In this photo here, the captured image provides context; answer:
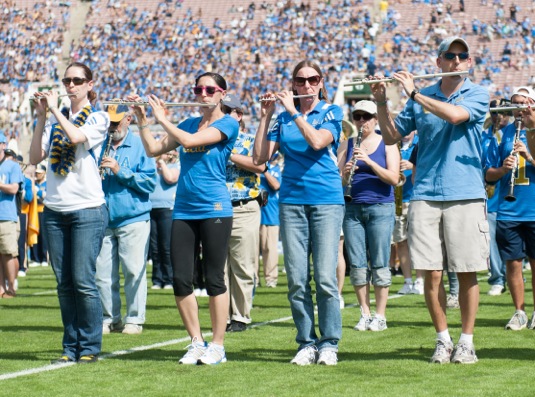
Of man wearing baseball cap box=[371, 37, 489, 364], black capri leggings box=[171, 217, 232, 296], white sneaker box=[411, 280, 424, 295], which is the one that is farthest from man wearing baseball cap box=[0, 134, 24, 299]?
man wearing baseball cap box=[371, 37, 489, 364]

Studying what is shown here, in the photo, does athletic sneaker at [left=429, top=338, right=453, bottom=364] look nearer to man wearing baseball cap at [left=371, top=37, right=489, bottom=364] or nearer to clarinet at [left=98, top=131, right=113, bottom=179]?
man wearing baseball cap at [left=371, top=37, right=489, bottom=364]

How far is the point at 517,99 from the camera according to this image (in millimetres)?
8562

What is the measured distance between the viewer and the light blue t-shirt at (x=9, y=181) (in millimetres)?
13617

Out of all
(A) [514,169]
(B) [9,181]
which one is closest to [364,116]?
(A) [514,169]

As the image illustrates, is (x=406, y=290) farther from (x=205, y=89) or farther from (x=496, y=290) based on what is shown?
(x=205, y=89)

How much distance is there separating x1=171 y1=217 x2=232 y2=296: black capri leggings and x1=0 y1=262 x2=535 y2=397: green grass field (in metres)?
0.57

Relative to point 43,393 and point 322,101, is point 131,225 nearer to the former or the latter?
point 322,101

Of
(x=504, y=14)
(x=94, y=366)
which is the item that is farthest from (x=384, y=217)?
(x=504, y=14)

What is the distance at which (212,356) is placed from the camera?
7.55 m

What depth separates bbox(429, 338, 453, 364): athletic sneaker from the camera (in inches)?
289

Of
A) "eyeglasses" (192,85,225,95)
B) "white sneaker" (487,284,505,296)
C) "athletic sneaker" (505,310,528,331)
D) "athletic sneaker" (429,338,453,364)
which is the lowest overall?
"white sneaker" (487,284,505,296)

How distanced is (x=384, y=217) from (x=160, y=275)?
22.3ft

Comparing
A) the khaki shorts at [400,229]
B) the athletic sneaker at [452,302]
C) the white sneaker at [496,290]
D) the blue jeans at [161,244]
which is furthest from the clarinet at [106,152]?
the khaki shorts at [400,229]

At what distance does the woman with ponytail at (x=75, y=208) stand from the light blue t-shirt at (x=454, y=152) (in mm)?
2291
